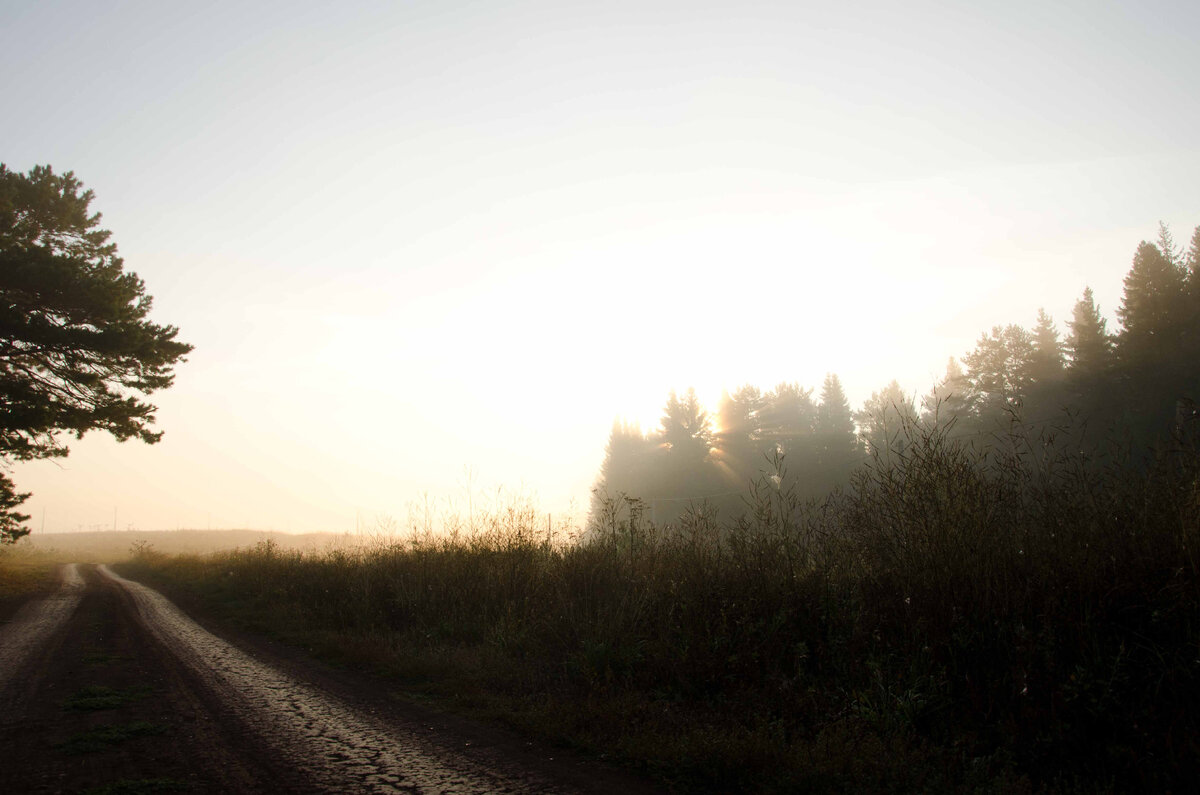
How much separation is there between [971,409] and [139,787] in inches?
2269

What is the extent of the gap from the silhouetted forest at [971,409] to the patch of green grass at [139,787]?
6617mm

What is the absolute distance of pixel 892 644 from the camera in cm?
557

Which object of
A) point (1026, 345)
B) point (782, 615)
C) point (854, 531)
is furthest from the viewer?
point (1026, 345)

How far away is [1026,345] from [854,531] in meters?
53.8

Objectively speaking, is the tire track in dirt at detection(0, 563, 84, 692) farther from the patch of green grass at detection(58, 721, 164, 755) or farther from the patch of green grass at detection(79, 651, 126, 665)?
the patch of green grass at detection(58, 721, 164, 755)

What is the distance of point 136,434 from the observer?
2023 cm

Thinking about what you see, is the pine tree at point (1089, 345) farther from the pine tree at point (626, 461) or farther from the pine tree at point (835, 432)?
the pine tree at point (626, 461)

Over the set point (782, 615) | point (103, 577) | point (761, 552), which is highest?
point (761, 552)

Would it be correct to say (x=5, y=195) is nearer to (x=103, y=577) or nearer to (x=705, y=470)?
(x=103, y=577)

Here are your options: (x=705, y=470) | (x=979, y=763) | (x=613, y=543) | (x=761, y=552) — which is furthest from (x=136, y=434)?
(x=705, y=470)

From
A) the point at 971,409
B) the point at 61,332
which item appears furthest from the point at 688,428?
the point at 61,332

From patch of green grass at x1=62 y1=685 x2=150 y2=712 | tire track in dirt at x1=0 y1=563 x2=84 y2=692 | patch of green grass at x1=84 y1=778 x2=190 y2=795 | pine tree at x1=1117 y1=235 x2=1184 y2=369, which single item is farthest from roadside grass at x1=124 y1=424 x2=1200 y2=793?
pine tree at x1=1117 y1=235 x2=1184 y2=369

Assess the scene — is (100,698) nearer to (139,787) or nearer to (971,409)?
(139,787)

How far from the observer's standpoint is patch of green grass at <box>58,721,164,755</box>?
5.01 metres
